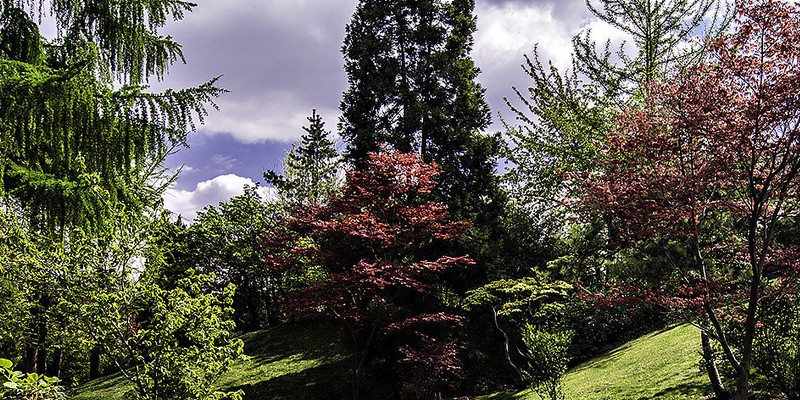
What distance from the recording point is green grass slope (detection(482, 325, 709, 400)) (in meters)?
7.89

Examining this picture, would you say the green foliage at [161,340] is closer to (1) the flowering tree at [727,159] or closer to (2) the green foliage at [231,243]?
(1) the flowering tree at [727,159]

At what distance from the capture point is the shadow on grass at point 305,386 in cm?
1267

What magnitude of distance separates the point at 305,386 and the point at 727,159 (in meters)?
12.4

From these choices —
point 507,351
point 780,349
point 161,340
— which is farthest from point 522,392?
point 161,340

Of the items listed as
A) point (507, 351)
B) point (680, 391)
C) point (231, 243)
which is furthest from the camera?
point (231, 243)

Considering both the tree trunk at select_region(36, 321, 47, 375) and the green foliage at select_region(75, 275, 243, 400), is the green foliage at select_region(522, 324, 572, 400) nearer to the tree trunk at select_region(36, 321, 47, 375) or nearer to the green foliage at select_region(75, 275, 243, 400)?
the green foliage at select_region(75, 275, 243, 400)

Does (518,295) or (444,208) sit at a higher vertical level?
(444,208)

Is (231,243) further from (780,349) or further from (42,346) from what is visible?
(780,349)

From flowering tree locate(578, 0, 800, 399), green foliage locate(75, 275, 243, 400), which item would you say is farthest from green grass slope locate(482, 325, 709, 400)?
Answer: green foliage locate(75, 275, 243, 400)

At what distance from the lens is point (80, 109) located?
3475 millimetres

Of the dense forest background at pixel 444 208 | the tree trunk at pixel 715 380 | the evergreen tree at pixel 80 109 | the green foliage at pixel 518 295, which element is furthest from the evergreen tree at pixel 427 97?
the evergreen tree at pixel 80 109

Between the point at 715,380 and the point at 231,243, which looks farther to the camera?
the point at 231,243

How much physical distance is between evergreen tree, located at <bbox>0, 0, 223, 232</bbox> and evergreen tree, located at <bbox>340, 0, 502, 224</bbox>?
36.6 ft

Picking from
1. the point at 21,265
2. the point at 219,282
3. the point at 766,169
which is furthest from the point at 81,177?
the point at 219,282
